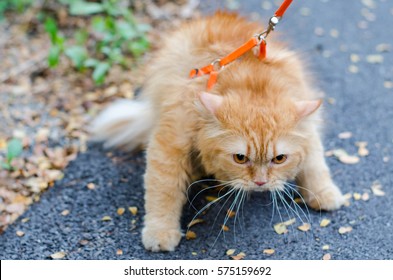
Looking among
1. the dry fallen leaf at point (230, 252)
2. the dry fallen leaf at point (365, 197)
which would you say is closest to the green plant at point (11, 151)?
the dry fallen leaf at point (230, 252)

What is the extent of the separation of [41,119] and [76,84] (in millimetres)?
543

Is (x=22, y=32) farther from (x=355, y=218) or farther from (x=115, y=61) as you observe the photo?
(x=355, y=218)

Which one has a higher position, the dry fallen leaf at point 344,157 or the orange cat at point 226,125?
the orange cat at point 226,125

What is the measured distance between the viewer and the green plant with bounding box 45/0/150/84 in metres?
4.12

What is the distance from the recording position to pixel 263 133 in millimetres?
2406

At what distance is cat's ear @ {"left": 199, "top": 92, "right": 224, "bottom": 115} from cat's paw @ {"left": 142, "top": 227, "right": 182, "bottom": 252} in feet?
2.38

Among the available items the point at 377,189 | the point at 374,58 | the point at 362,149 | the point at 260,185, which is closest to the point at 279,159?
the point at 260,185

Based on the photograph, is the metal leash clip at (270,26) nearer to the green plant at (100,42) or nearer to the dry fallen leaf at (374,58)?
the green plant at (100,42)

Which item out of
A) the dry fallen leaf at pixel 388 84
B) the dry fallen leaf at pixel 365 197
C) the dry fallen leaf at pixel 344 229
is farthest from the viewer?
the dry fallen leaf at pixel 388 84

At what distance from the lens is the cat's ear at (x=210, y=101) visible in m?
2.42

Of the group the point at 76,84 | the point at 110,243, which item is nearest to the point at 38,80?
the point at 76,84

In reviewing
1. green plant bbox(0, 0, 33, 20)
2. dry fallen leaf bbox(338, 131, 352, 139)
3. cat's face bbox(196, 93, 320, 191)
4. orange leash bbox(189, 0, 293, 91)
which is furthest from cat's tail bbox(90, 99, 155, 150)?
green plant bbox(0, 0, 33, 20)

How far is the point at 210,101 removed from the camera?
7.95 ft

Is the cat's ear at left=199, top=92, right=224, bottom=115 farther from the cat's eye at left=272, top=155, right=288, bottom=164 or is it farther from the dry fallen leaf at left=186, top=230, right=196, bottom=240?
the dry fallen leaf at left=186, top=230, right=196, bottom=240
